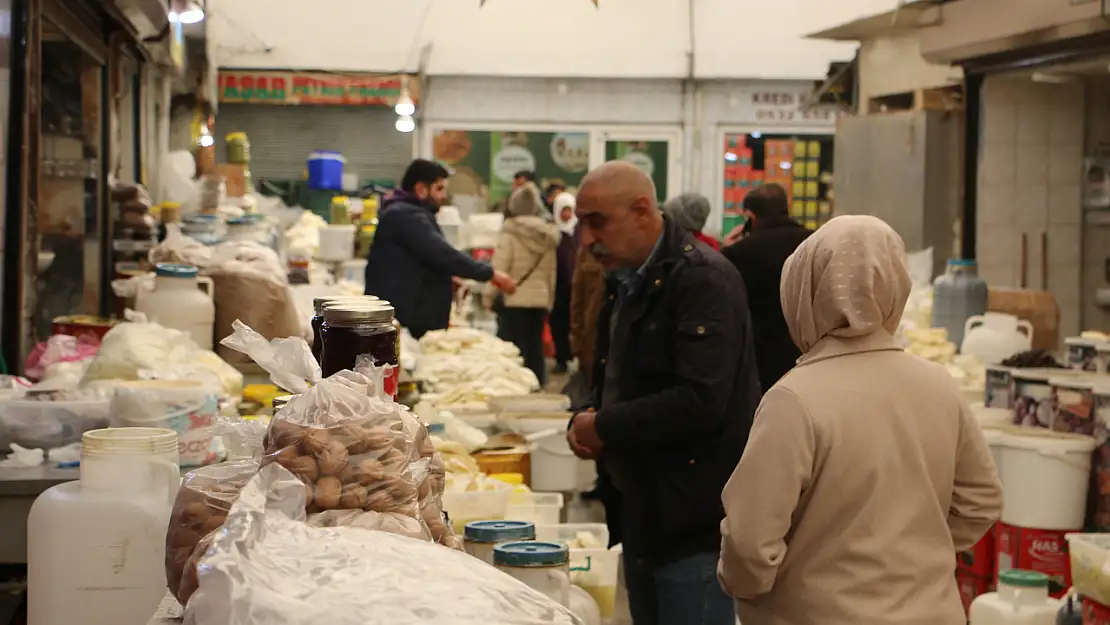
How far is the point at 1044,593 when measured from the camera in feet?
13.9

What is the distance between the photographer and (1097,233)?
31.7 ft

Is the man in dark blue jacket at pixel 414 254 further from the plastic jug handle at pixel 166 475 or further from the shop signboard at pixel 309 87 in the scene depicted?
the shop signboard at pixel 309 87

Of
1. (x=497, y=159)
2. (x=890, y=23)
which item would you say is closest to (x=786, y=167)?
(x=497, y=159)

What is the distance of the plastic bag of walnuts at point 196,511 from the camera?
1415 millimetres

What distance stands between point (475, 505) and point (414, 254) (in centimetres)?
387

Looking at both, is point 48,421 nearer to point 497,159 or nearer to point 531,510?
point 531,510

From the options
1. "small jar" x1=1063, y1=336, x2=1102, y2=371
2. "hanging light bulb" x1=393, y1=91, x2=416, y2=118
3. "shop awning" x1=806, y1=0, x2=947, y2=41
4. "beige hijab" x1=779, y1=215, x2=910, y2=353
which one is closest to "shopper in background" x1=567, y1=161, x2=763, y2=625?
"beige hijab" x1=779, y1=215, x2=910, y2=353

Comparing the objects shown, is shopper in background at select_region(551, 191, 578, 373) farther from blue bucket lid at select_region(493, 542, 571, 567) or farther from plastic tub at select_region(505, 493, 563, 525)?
blue bucket lid at select_region(493, 542, 571, 567)

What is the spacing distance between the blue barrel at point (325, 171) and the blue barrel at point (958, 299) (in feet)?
23.4

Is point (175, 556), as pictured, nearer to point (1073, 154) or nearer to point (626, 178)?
point (626, 178)

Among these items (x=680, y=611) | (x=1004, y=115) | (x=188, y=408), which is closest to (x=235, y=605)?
(x=188, y=408)

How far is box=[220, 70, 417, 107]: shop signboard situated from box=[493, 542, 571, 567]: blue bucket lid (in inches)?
497

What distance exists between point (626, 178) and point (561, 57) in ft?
37.2

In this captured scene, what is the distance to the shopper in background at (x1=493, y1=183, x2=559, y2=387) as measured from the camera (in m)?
10.5
